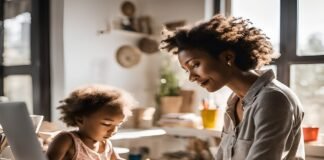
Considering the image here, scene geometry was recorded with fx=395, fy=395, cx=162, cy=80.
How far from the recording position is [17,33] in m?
2.92

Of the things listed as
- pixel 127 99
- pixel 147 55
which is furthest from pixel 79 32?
pixel 127 99

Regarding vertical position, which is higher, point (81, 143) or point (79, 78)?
point (79, 78)

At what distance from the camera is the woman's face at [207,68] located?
1295 millimetres

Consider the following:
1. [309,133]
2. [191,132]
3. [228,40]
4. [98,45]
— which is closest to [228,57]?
[228,40]

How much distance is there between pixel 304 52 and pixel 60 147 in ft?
5.33

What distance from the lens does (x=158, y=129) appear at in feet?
9.37

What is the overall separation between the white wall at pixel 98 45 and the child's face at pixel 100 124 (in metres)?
1.27

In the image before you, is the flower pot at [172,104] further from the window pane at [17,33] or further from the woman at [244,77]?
the woman at [244,77]

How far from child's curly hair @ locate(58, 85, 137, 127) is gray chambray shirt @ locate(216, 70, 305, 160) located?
420 millimetres

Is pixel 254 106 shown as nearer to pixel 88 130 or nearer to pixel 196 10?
pixel 88 130

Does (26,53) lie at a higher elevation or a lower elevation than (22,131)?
higher

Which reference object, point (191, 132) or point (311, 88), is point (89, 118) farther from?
point (311, 88)

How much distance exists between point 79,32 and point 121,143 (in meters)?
0.84

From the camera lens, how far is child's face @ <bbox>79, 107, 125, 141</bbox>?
1.40m
